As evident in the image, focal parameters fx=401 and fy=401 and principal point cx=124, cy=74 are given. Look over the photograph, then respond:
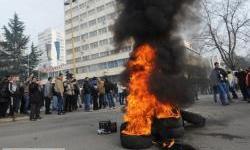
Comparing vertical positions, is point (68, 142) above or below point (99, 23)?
below

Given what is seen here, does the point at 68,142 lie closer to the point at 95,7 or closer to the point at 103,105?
the point at 103,105

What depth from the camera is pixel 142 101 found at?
29.4 ft

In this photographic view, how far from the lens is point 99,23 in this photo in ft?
297

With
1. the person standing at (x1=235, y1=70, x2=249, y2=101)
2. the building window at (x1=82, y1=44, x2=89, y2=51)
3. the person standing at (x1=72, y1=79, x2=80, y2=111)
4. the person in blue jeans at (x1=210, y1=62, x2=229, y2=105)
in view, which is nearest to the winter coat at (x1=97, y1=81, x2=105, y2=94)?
the person standing at (x1=72, y1=79, x2=80, y2=111)

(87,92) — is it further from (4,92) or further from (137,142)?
(137,142)

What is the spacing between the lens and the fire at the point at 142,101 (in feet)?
28.1

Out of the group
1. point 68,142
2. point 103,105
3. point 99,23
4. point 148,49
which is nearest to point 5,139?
point 68,142

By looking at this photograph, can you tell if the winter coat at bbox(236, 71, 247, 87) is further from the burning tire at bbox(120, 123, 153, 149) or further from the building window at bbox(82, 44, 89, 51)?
the building window at bbox(82, 44, 89, 51)

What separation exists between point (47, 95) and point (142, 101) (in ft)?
36.2

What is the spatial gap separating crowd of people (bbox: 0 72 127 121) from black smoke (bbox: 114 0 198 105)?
4791 millimetres

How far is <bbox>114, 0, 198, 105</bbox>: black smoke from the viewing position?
9398mm

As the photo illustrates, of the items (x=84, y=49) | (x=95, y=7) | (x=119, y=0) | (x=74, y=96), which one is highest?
(x=95, y=7)

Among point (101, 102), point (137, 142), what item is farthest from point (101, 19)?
point (137, 142)

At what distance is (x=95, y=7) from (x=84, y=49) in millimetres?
11148
